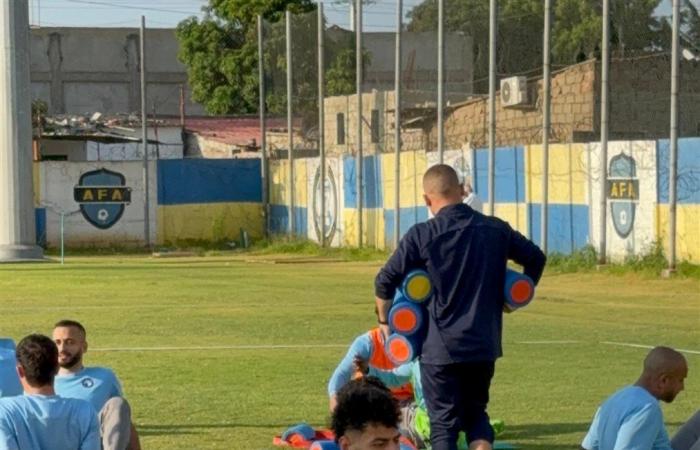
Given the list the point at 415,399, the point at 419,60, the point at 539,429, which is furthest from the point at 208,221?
the point at 415,399

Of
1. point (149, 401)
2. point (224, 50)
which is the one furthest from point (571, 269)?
point (224, 50)

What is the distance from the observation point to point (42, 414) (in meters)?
8.37

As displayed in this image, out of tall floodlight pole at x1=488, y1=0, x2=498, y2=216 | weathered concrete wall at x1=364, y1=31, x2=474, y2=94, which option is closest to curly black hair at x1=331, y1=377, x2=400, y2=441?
tall floodlight pole at x1=488, y1=0, x2=498, y2=216

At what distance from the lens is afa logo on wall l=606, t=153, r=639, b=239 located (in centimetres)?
3319

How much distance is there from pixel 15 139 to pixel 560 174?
1510 cm

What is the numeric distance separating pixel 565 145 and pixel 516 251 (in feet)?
87.2

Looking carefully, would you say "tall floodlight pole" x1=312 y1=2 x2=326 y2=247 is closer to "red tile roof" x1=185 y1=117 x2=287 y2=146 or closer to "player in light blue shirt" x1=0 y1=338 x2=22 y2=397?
"red tile roof" x1=185 y1=117 x2=287 y2=146

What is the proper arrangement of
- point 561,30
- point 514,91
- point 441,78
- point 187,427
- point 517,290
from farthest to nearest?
point 561,30 < point 514,91 < point 441,78 < point 187,427 < point 517,290

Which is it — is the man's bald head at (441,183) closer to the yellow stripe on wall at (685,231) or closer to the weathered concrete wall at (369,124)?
the yellow stripe on wall at (685,231)

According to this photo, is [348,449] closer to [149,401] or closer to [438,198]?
[438,198]

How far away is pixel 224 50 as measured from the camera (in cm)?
7594

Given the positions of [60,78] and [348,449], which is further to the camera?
[60,78]

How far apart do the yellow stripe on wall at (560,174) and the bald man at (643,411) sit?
2686cm

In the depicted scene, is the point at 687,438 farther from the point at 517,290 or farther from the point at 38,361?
the point at 38,361
